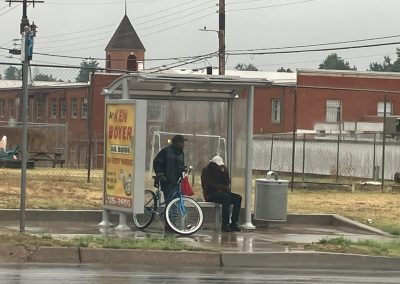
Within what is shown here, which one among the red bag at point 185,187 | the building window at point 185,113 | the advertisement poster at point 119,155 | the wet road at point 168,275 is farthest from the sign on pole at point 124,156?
the wet road at point 168,275

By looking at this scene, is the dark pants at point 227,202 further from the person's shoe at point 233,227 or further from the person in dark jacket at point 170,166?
the person in dark jacket at point 170,166

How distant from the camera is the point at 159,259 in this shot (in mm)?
11391

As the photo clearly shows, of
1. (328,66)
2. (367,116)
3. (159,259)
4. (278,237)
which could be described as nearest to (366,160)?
(367,116)

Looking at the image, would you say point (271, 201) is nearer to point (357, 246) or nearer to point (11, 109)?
point (357, 246)

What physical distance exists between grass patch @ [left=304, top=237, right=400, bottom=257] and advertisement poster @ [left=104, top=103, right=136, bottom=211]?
3.33 metres

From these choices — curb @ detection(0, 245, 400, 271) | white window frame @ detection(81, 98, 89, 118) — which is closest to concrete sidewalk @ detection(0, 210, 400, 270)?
curb @ detection(0, 245, 400, 271)

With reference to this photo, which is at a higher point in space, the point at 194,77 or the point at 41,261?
the point at 194,77

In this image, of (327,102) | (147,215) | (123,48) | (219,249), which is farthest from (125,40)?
(219,249)

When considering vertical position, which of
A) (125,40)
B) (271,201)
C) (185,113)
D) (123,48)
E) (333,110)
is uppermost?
(125,40)

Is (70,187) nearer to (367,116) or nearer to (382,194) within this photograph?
(382,194)

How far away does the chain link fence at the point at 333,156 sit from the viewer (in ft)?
118

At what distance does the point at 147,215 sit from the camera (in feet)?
48.2

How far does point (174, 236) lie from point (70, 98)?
1736 inches

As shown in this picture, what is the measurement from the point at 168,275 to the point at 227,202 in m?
4.44
